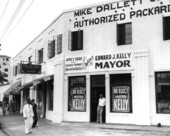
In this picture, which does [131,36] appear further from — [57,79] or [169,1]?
[57,79]

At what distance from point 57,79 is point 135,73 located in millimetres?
5406

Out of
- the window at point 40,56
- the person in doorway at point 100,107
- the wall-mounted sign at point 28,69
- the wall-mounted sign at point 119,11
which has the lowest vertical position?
the person in doorway at point 100,107

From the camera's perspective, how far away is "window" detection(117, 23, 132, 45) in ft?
54.1

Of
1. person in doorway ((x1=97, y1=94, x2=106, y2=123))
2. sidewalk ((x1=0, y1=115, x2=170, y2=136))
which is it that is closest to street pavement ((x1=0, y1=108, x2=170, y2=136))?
sidewalk ((x1=0, y1=115, x2=170, y2=136))

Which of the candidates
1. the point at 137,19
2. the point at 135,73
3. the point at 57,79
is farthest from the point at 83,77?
the point at 137,19

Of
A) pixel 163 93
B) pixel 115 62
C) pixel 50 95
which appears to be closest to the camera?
pixel 163 93

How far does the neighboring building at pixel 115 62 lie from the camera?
15.3 metres

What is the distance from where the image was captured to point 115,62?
16500mm

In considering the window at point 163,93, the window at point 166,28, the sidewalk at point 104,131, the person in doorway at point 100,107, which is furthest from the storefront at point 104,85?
the window at point 166,28

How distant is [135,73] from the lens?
1581 centimetres

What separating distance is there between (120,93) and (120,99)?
A: 1.16ft

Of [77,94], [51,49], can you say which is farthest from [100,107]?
[51,49]

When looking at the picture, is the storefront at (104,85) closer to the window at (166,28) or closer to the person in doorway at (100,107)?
the person in doorway at (100,107)

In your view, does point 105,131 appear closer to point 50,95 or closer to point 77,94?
point 77,94
